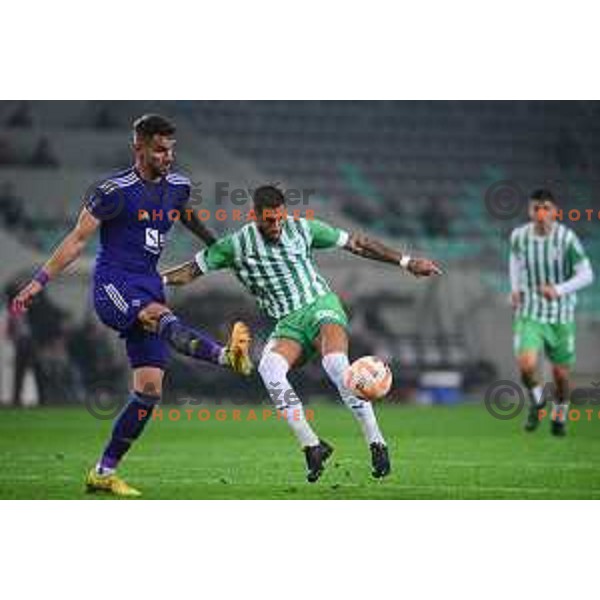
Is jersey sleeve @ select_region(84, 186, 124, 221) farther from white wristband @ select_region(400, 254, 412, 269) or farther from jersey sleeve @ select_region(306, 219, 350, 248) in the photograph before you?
white wristband @ select_region(400, 254, 412, 269)

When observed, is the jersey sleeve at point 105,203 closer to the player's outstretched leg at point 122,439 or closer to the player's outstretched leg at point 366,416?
the player's outstretched leg at point 122,439

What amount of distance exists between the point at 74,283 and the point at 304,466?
10058mm

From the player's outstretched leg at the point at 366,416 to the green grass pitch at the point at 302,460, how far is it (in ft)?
0.46

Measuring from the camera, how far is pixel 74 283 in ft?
62.6

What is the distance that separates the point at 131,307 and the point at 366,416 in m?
1.34

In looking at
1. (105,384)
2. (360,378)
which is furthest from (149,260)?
(105,384)

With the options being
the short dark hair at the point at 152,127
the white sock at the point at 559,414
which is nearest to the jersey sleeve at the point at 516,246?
the white sock at the point at 559,414

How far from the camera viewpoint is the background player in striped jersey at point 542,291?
12031 mm

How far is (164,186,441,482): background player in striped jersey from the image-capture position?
8156 mm

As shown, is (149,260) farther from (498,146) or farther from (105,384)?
(498,146)

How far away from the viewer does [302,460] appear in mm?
9922

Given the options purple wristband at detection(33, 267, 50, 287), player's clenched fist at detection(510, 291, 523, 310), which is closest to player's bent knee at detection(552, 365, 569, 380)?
player's clenched fist at detection(510, 291, 523, 310)

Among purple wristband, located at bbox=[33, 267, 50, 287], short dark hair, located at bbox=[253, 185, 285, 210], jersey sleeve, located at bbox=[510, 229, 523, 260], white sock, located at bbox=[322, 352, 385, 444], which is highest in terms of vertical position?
jersey sleeve, located at bbox=[510, 229, 523, 260]

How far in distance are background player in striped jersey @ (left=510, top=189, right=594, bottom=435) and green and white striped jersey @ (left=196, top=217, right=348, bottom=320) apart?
3.88 metres
